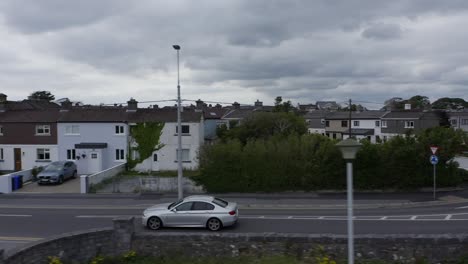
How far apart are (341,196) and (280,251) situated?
15830mm

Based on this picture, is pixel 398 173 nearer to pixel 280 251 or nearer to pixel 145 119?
pixel 280 251

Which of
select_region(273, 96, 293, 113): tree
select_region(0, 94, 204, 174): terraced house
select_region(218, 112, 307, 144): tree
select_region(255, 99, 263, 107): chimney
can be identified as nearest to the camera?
select_region(0, 94, 204, 174): terraced house

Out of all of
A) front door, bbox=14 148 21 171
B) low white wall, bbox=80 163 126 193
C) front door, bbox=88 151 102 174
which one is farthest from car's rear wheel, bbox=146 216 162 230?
front door, bbox=14 148 21 171

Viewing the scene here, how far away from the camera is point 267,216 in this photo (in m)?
20.7

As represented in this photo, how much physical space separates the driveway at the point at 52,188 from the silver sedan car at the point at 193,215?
49.4 feet

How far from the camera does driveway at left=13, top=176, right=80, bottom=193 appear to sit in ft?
99.8

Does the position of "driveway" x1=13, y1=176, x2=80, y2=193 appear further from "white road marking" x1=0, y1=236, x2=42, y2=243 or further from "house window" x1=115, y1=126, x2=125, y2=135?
"white road marking" x1=0, y1=236, x2=42, y2=243

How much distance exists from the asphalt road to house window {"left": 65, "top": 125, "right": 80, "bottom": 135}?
12.2 meters

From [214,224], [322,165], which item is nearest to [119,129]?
[322,165]

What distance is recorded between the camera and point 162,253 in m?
12.3

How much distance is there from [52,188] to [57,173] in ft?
6.20

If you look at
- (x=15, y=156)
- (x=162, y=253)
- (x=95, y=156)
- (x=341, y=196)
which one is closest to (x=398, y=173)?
(x=341, y=196)

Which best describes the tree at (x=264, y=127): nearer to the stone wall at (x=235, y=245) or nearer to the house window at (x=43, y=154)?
the house window at (x=43, y=154)

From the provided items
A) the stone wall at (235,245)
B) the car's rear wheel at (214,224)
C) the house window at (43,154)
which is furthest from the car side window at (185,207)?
the house window at (43,154)
